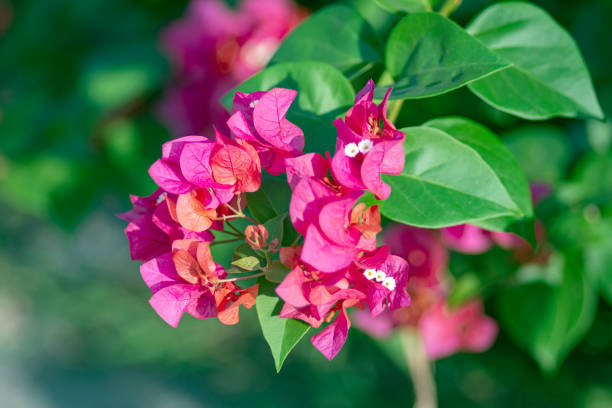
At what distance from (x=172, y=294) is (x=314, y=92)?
0.25m

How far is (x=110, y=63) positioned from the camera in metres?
1.41

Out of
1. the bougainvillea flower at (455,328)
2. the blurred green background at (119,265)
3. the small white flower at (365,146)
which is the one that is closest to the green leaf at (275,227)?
the small white flower at (365,146)

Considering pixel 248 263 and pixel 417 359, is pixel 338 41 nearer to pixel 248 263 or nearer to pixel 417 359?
pixel 248 263

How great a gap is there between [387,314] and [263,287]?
630 mm

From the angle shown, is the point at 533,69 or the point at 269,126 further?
the point at 533,69

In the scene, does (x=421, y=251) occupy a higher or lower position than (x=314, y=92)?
lower

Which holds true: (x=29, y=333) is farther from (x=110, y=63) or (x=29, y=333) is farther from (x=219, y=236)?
(x=219, y=236)

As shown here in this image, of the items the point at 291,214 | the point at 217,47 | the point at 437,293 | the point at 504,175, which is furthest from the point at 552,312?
the point at 217,47

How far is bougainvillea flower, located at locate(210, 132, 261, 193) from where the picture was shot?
Answer: 0.49 metres

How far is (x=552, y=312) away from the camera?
921mm

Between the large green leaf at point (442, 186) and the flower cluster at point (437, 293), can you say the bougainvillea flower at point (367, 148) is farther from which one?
the flower cluster at point (437, 293)

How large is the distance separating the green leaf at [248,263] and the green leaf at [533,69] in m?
0.31

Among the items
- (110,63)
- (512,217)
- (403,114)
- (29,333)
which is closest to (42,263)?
(29,333)

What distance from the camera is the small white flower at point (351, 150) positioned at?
1.54 feet
